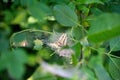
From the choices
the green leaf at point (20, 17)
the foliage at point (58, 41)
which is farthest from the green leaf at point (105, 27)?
the green leaf at point (20, 17)

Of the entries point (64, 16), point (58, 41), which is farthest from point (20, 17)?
point (58, 41)

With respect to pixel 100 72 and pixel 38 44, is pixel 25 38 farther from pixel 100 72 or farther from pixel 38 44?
pixel 100 72

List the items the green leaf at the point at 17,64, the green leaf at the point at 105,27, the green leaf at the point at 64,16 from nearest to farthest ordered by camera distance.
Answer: the green leaf at the point at 17,64
the green leaf at the point at 105,27
the green leaf at the point at 64,16

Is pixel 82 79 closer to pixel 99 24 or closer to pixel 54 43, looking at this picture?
pixel 99 24

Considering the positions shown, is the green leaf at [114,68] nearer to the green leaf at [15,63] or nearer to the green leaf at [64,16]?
the green leaf at [64,16]

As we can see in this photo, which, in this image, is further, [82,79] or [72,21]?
[72,21]

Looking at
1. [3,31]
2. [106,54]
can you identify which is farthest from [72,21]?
[3,31]

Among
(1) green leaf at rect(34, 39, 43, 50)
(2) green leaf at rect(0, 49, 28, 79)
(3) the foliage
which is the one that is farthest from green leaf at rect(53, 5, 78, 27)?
(2) green leaf at rect(0, 49, 28, 79)
